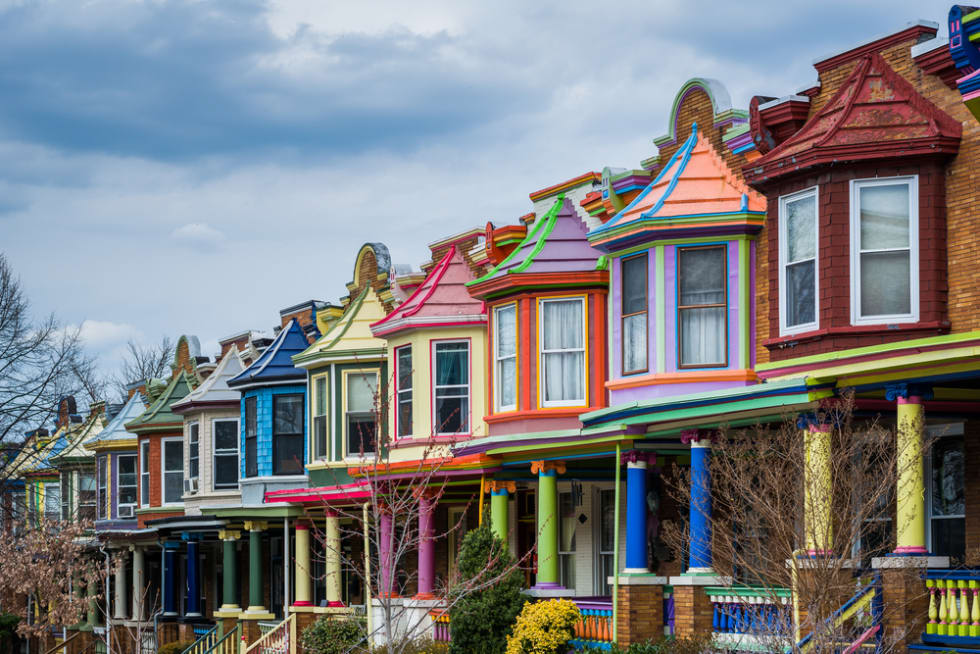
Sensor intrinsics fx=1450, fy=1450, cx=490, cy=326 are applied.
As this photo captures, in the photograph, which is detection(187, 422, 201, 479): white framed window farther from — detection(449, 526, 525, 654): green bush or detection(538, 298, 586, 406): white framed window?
detection(449, 526, 525, 654): green bush

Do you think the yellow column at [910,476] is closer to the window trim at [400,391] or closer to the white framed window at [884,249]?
the white framed window at [884,249]

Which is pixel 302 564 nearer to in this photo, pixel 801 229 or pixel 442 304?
pixel 442 304

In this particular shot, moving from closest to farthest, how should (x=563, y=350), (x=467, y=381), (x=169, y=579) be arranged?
(x=563, y=350)
(x=467, y=381)
(x=169, y=579)

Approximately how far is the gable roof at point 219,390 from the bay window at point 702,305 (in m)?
19.6

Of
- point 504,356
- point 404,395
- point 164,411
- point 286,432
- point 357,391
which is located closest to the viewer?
point 504,356

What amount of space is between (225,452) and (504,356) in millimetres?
14951

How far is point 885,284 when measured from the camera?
19.0 meters

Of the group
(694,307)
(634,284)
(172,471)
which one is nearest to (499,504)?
(634,284)

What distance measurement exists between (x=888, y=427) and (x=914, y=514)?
2619 millimetres

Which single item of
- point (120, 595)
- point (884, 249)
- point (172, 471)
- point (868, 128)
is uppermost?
point (868, 128)

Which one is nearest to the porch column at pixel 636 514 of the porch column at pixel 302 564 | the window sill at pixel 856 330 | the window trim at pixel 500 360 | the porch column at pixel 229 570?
the window trim at pixel 500 360

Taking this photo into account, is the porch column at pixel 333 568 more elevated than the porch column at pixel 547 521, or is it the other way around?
the porch column at pixel 547 521

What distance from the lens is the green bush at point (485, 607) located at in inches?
963

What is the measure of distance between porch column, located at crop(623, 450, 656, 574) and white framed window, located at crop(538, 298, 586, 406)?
120 inches
